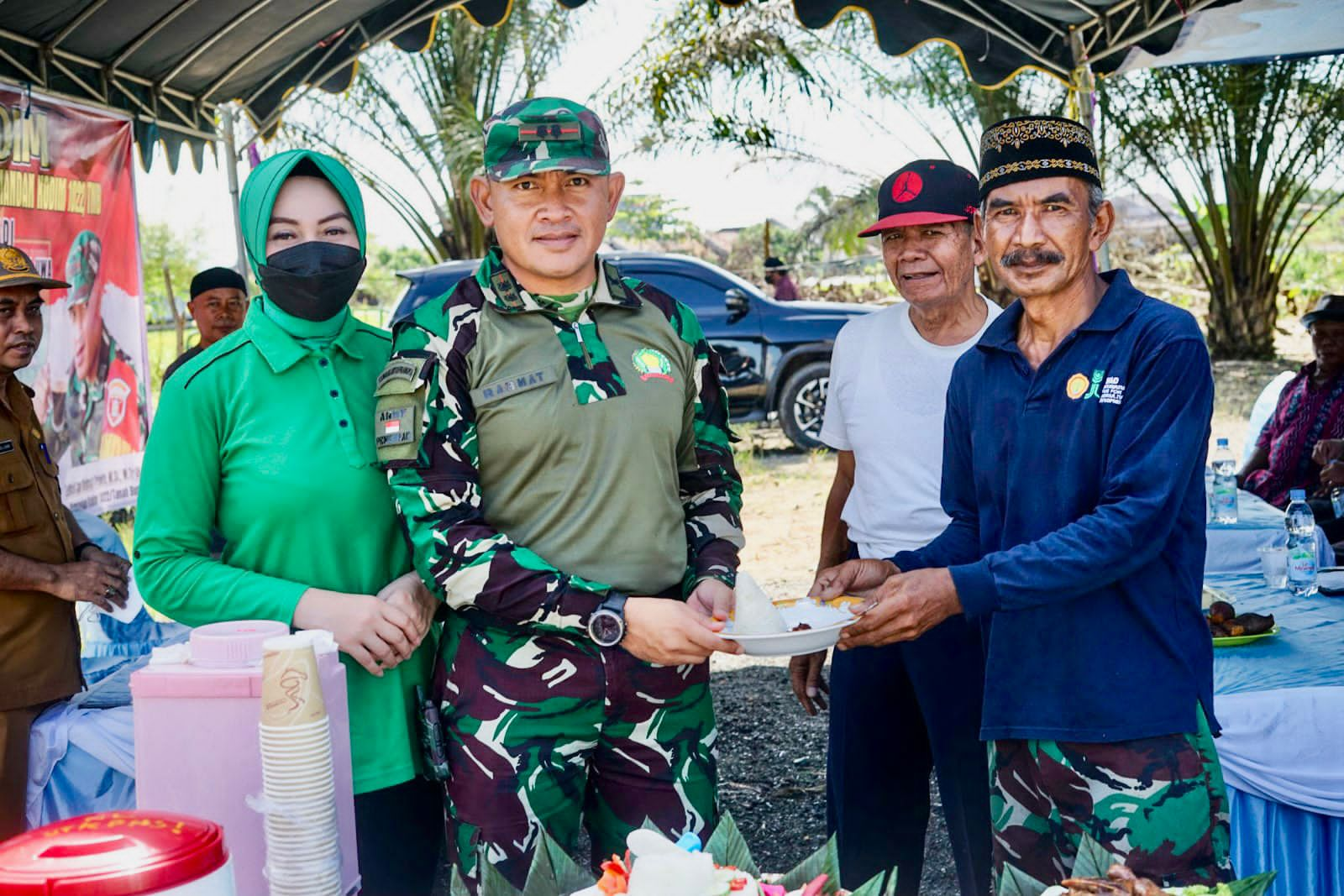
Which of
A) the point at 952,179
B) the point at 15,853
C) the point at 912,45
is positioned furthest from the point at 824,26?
the point at 15,853

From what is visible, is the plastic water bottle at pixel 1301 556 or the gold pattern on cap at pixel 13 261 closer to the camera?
the gold pattern on cap at pixel 13 261

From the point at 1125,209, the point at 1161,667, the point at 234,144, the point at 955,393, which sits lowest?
the point at 1161,667

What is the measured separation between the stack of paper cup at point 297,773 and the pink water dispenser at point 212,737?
0.11 meters

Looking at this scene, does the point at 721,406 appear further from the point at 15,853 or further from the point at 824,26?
the point at 824,26

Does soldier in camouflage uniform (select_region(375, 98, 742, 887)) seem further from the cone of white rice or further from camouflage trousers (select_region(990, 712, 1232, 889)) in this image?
camouflage trousers (select_region(990, 712, 1232, 889))

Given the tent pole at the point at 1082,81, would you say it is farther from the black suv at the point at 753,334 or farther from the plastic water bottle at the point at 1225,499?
the black suv at the point at 753,334

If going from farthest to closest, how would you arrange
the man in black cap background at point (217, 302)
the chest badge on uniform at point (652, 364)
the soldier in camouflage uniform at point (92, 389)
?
the man in black cap background at point (217, 302)
the soldier in camouflage uniform at point (92, 389)
the chest badge on uniform at point (652, 364)

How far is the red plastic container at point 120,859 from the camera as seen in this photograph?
1.25 metres

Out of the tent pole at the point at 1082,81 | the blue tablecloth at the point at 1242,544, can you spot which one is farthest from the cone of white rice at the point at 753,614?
the tent pole at the point at 1082,81

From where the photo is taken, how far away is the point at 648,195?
29.7 metres

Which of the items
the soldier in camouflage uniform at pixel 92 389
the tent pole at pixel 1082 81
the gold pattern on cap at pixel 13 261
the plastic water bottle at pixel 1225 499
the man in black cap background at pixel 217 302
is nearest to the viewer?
the gold pattern on cap at pixel 13 261

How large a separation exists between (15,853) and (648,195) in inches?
1147

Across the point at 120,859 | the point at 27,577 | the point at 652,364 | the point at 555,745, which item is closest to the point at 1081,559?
the point at 652,364

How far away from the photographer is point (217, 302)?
6.15 meters
